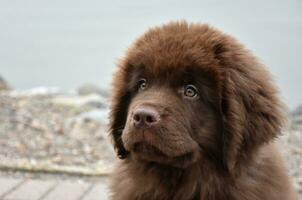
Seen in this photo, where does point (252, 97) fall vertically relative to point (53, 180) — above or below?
above

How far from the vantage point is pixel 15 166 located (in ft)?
17.2

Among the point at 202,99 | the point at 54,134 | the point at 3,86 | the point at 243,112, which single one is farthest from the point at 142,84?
the point at 3,86

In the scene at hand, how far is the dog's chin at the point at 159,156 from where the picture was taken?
293 cm

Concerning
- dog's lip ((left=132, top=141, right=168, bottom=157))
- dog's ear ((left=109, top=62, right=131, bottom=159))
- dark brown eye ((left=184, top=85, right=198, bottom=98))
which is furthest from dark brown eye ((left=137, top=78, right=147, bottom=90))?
dog's lip ((left=132, top=141, right=168, bottom=157))

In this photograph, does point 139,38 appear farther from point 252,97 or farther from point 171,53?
point 252,97

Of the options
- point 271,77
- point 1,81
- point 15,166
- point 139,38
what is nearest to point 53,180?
point 15,166

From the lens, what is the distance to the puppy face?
2.85m

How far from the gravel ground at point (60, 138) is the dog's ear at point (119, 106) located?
1.84 m

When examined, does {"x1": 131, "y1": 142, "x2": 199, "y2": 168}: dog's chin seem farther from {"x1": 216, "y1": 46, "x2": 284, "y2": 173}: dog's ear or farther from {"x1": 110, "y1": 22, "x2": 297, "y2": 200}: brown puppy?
{"x1": 216, "y1": 46, "x2": 284, "y2": 173}: dog's ear

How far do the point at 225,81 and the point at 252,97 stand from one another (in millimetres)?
176

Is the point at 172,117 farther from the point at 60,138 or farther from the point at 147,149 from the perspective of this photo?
the point at 60,138

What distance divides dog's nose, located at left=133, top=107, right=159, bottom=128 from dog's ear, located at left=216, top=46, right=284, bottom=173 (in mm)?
423

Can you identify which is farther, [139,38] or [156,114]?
[139,38]

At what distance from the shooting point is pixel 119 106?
3361 mm
